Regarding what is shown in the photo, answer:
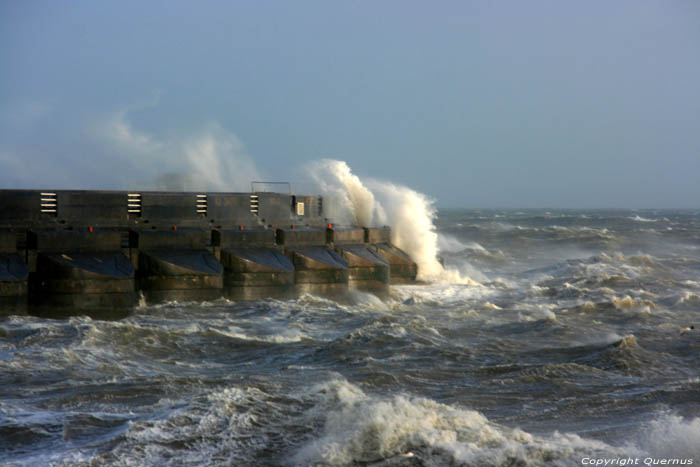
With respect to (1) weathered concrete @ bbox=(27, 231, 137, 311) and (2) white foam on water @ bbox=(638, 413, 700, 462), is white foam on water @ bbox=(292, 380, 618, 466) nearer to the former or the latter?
(2) white foam on water @ bbox=(638, 413, 700, 462)

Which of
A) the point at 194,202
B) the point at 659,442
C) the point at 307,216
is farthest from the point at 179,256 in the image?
the point at 659,442

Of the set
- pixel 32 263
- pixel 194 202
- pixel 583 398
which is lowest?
pixel 583 398

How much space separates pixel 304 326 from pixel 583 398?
601 centimetres

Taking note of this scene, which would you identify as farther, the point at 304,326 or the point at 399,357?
the point at 304,326

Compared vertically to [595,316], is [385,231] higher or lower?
higher

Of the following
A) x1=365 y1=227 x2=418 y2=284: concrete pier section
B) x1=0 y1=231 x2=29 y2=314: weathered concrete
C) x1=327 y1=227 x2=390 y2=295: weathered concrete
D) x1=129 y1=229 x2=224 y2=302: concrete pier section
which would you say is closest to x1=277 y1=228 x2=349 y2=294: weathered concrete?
x1=327 y1=227 x2=390 y2=295: weathered concrete

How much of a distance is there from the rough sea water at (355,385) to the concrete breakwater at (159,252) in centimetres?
52

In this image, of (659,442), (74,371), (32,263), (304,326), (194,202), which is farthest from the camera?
(194,202)

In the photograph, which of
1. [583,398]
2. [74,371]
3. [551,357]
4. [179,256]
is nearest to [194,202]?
[179,256]

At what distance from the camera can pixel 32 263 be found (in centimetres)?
1420

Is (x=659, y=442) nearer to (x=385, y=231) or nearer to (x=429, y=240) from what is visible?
(x=385, y=231)

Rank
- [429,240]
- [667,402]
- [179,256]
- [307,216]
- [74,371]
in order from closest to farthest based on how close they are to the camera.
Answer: [667,402], [74,371], [179,256], [307,216], [429,240]

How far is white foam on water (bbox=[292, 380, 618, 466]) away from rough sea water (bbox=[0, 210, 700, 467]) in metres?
0.02

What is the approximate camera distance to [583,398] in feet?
27.6
